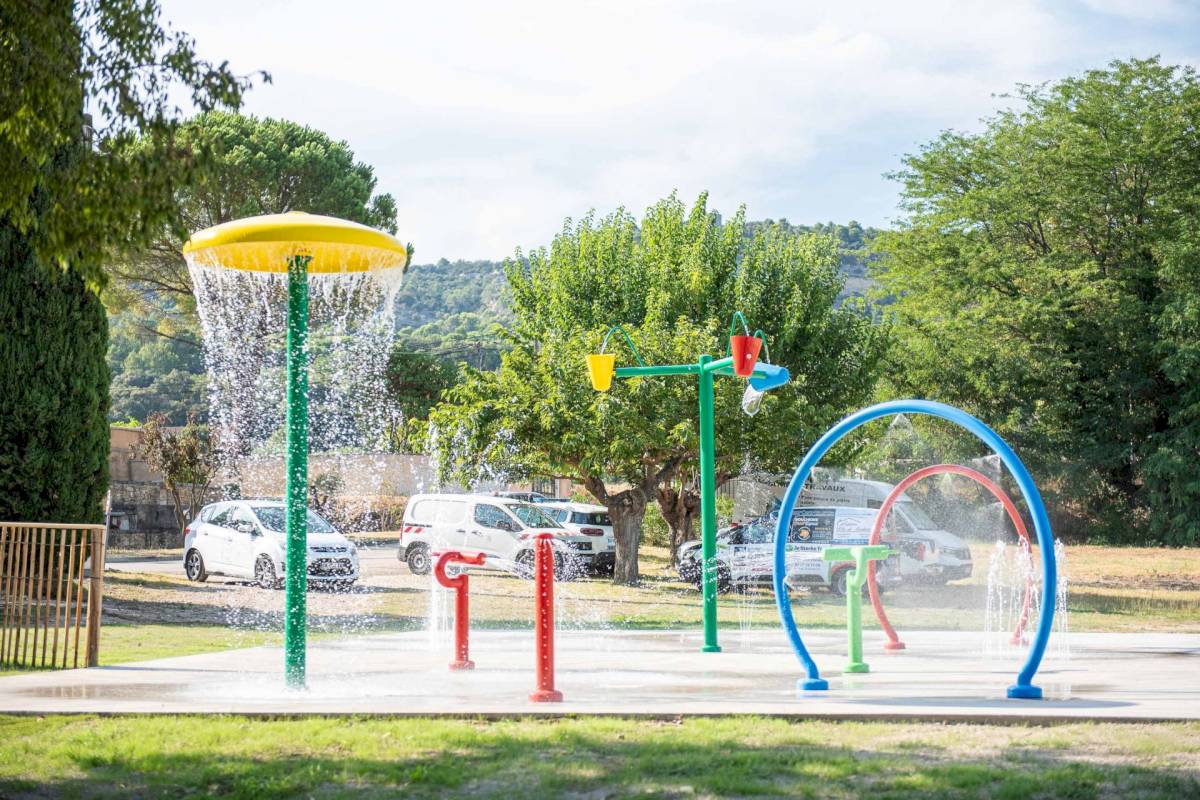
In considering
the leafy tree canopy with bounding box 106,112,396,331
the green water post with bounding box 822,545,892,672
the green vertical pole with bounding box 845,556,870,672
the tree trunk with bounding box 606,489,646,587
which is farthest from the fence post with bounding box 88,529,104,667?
the leafy tree canopy with bounding box 106,112,396,331

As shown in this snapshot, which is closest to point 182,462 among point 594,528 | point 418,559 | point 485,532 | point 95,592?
point 418,559

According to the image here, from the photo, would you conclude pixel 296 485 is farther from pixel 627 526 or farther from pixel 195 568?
pixel 195 568

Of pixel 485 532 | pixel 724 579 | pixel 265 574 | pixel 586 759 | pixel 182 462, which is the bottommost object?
pixel 586 759

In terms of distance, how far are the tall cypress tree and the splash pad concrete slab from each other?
Answer: 7.17 meters

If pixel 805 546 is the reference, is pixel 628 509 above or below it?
above

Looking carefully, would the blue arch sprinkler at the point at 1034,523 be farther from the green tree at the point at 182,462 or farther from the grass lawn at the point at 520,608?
the green tree at the point at 182,462

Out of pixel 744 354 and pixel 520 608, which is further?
pixel 520 608

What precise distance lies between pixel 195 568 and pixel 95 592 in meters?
12.1

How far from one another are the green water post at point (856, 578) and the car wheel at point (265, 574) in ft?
42.5

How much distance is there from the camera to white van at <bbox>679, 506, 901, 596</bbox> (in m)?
21.0

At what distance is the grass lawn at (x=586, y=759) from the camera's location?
18.5 feet

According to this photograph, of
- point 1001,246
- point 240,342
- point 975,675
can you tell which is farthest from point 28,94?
point 1001,246

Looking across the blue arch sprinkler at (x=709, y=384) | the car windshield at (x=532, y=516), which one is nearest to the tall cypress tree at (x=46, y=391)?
the car windshield at (x=532, y=516)

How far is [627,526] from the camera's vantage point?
22.9 m
